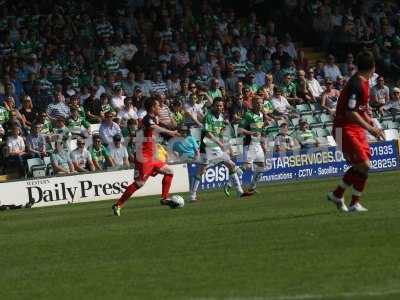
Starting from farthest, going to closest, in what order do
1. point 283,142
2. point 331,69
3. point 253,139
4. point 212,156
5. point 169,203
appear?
1. point 331,69
2. point 283,142
3. point 253,139
4. point 212,156
5. point 169,203

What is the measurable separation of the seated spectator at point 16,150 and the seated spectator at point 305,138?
25.2 feet

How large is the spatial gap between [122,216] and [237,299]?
35.6 ft

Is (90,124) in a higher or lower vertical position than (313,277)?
lower

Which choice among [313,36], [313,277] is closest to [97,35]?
[313,36]

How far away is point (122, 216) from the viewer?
20250mm

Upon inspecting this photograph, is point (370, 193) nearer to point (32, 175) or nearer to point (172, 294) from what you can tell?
point (32, 175)

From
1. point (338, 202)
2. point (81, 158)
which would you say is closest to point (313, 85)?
point (81, 158)

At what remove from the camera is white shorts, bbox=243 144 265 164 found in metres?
25.5

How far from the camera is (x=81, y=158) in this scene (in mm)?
27641

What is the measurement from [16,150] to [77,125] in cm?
179

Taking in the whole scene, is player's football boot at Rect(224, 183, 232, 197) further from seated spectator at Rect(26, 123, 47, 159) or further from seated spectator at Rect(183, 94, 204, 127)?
seated spectator at Rect(26, 123, 47, 159)

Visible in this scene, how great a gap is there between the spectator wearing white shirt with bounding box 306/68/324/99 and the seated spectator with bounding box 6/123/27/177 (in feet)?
30.6

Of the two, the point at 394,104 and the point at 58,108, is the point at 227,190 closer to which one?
the point at 58,108

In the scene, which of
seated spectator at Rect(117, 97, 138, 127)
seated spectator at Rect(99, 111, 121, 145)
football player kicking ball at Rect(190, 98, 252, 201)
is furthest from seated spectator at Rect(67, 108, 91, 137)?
football player kicking ball at Rect(190, 98, 252, 201)
